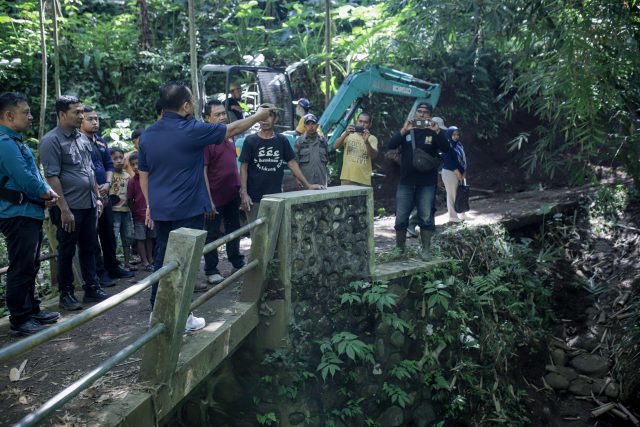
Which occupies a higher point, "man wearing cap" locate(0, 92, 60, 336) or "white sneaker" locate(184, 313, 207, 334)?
"man wearing cap" locate(0, 92, 60, 336)

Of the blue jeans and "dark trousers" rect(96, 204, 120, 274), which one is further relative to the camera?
the blue jeans

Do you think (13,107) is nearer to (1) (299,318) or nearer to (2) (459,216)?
(1) (299,318)

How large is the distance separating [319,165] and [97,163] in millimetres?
2692

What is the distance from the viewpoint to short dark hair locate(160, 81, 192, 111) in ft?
14.9

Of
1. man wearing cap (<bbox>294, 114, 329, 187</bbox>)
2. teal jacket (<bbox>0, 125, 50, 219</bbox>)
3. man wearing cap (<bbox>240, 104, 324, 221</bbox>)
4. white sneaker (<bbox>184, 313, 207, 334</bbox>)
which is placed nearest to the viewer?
teal jacket (<bbox>0, 125, 50, 219</bbox>)

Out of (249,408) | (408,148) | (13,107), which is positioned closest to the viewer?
(13,107)

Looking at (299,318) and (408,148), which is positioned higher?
(408,148)

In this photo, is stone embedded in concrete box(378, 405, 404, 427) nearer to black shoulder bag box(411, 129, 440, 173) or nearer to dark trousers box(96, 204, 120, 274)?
black shoulder bag box(411, 129, 440, 173)

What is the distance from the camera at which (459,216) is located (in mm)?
10156

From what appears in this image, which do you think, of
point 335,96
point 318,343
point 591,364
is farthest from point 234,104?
point 591,364

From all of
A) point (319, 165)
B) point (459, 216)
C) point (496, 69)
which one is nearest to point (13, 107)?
point (319, 165)

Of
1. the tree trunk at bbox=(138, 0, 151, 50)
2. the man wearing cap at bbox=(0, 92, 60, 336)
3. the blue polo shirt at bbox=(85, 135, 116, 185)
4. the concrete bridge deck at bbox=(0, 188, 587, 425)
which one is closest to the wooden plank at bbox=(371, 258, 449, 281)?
the concrete bridge deck at bbox=(0, 188, 587, 425)

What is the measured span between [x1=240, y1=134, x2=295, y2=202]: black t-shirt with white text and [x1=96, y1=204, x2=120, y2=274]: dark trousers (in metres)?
1.46

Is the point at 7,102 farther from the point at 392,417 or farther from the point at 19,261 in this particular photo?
the point at 392,417
